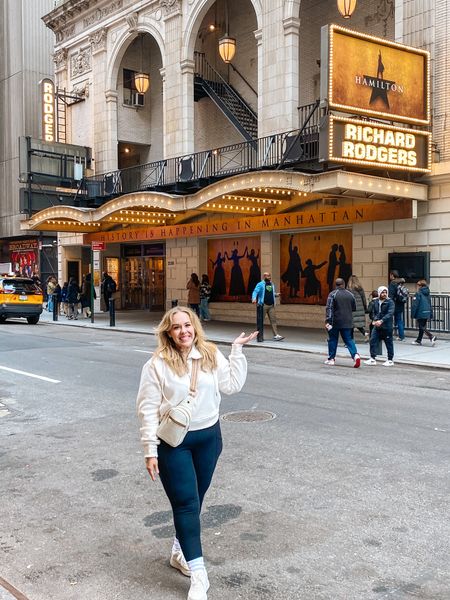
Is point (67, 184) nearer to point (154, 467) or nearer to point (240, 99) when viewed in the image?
point (240, 99)

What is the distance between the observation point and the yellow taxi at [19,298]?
22.5m

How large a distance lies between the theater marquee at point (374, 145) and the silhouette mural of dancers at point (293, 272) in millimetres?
6260

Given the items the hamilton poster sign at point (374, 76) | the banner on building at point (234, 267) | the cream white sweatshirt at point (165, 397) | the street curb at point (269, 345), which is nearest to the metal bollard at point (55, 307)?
the street curb at point (269, 345)

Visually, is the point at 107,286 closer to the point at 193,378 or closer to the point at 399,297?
the point at 399,297

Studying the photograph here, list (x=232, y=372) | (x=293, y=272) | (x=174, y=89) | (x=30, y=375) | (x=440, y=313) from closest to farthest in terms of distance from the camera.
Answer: (x=232, y=372) → (x=30, y=375) → (x=440, y=313) → (x=293, y=272) → (x=174, y=89)

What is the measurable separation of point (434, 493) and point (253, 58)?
72.8 ft

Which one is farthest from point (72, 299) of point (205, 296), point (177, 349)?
point (177, 349)

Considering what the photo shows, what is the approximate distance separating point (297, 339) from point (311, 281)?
419 centimetres

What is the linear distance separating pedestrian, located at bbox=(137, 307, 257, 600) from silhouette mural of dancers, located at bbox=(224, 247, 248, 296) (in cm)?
1999

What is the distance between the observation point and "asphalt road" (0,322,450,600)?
3705mm

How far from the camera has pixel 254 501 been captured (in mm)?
4945

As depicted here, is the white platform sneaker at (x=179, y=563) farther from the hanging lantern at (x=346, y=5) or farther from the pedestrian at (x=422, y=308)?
the hanging lantern at (x=346, y=5)

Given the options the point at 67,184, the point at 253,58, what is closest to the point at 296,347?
the point at 253,58

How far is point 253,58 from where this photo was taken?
24312 mm
